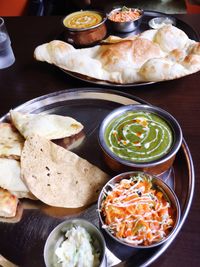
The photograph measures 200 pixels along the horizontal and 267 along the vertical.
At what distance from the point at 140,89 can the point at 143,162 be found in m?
0.57

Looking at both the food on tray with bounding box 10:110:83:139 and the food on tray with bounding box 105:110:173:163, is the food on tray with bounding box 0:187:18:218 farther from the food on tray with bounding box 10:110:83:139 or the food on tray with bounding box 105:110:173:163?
the food on tray with bounding box 105:110:173:163

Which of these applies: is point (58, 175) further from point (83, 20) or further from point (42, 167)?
point (83, 20)

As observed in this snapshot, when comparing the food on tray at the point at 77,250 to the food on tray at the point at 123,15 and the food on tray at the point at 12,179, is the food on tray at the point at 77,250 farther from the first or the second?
the food on tray at the point at 123,15

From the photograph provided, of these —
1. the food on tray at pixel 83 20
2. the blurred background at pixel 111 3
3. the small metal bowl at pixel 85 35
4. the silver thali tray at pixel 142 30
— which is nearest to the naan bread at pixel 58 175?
the silver thali tray at pixel 142 30

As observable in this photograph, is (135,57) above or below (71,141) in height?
above

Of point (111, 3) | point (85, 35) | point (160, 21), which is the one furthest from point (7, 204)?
point (111, 3)

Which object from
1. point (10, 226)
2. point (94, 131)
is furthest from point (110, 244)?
point (94, 131)

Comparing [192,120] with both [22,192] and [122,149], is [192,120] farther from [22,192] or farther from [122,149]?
[22,192]

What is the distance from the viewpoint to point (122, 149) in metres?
1.24

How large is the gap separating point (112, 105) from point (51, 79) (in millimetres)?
431

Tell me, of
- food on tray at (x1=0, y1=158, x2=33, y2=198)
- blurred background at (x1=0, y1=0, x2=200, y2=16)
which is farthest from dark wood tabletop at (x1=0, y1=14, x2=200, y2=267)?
blurred background at (x1=0, y1=0, x2=200, y2=16)

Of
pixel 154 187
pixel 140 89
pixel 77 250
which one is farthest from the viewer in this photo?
pixel 140 89

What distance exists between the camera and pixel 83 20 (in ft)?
6.74

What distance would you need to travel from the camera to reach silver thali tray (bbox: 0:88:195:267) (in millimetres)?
1014
